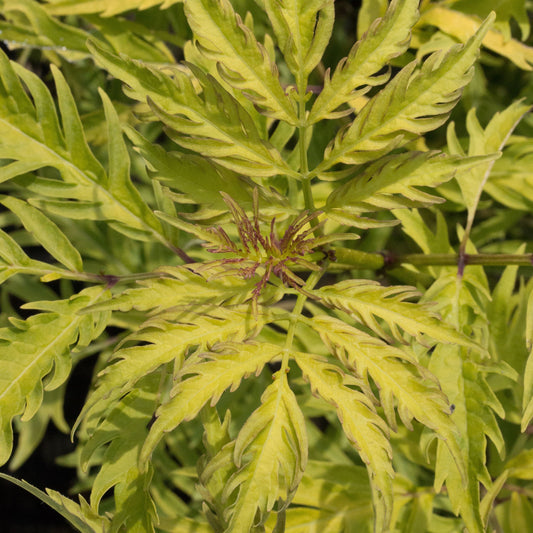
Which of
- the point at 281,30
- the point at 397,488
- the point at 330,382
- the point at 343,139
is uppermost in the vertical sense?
the point at 281,30

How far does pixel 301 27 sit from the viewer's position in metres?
0.76

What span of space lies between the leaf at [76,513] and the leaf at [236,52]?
2.14 ft

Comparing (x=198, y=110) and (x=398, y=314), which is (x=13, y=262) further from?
(x=398, y=314)

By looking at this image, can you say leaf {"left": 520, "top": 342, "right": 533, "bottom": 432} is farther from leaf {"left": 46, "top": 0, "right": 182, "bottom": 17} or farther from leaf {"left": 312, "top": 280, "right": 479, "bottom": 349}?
leaf {"left": 46, "top": 0, "right": 182, "bottom": 17}

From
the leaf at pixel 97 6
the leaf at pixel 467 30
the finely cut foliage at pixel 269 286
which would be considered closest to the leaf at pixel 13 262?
the finely cut foliage at pixel 269 286

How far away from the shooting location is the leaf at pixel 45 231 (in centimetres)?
92

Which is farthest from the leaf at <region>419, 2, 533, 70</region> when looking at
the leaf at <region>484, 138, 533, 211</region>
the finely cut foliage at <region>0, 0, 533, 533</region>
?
the leaf at <region>484, 138, 533, 211</region>

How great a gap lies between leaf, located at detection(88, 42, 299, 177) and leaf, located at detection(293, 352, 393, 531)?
34 centimetres

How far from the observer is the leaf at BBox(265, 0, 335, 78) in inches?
29.3

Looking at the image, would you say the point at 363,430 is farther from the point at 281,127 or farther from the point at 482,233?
the point at 482,233

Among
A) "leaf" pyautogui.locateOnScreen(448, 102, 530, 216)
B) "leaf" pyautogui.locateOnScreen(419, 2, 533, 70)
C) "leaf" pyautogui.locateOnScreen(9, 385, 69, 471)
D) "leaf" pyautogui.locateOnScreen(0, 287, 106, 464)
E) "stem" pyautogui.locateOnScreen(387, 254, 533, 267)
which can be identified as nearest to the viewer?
"leaf" pyautogui.locateOnScreen(0, 287, 106, 464)

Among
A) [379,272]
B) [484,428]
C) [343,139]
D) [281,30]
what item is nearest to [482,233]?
[379,272]

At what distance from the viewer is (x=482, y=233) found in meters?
1.49

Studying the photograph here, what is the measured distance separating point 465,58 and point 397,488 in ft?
2.85
